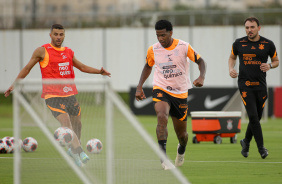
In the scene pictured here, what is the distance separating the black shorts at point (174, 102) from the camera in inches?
403

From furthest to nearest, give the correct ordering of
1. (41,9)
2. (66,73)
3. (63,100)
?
1. (41,9)
2. (66,73)
3. (63,100)

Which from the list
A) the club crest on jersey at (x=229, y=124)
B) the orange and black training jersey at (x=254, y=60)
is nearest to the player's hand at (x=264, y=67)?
the orange and black training jersey at (x=254, y=60)

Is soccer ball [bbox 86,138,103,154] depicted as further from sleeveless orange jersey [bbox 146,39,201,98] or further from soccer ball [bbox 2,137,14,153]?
soccer ball [bbox 2,137,14,153]

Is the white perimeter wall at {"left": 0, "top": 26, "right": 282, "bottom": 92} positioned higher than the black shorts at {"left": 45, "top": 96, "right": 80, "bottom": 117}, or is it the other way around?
the black shorts at {"left": 45, "top": 96, "right": 80, "bottom": 117}

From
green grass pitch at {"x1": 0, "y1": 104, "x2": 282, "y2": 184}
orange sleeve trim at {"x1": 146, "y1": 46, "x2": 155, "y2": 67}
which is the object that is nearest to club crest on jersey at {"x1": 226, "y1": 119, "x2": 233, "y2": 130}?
green grass pitch at {"x1": 0, "y1": 104, "x2": 282, "y2": 184}

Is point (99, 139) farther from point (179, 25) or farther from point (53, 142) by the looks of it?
point (179, 25)

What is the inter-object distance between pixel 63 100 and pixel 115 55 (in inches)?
1393

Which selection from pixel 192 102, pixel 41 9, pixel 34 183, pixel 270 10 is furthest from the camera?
pixel 41 9

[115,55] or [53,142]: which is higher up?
[53,142]

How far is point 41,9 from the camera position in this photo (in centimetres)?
5234

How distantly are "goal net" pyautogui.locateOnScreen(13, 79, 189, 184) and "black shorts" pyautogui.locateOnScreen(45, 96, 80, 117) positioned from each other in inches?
37.0

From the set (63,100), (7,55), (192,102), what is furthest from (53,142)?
(7,55)

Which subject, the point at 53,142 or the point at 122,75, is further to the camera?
the point at 122,75

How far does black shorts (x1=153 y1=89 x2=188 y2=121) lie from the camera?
1023 cm
